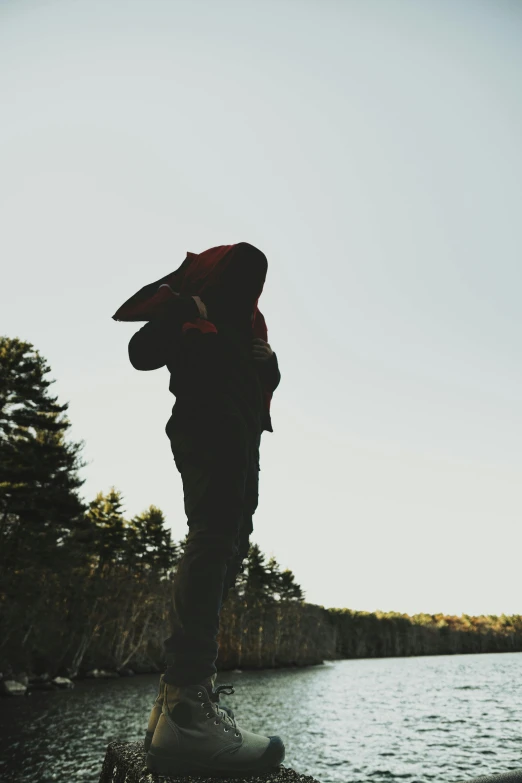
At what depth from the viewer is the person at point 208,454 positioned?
145cm

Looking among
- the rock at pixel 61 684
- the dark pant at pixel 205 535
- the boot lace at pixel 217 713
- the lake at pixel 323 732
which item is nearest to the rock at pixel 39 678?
the rock at pixel 61 684

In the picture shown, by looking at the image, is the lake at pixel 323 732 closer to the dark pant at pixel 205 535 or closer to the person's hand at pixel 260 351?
the dark pant at pixel 205 535

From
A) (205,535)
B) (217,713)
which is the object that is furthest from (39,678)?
(205,535)

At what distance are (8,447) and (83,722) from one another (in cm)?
1107

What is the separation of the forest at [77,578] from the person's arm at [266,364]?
0.98 m

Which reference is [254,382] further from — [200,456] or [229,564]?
[229,564]

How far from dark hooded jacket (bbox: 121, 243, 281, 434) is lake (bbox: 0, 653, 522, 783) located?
9150mm

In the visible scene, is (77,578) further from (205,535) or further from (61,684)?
(205,535)

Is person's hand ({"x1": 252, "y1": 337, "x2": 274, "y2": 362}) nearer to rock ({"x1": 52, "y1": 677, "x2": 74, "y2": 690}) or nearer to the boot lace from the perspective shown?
the boot lace

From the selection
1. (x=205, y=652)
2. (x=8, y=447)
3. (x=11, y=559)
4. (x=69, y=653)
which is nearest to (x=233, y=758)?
(x=205, y=652)

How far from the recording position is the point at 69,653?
96.1 feet

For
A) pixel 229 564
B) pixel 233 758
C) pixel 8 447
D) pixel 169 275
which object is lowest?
pixel 233 758

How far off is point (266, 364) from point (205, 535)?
0.77 m

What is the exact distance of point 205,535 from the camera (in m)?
1.62
